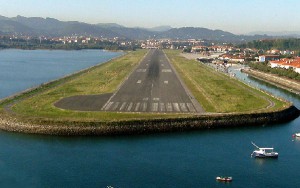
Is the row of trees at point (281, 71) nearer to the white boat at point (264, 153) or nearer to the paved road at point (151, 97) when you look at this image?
the paved road at point (151, 97)

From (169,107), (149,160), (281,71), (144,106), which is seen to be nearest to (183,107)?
(169,107)

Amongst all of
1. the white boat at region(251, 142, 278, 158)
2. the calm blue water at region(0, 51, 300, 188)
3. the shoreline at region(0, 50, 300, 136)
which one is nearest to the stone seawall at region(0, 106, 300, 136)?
the shoreline at region(0, 50, 300, 136)

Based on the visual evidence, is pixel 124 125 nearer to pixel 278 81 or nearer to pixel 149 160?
pixel 149 160

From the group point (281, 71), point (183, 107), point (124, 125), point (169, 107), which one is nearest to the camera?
point (124, 125)

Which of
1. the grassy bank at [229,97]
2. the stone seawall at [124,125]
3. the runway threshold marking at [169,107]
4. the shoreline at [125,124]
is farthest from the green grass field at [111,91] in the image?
the runway threshold marking at [169,107]

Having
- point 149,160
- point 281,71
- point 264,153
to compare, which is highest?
point 281,71

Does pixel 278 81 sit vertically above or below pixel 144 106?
below

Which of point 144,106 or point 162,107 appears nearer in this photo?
point 162,107
